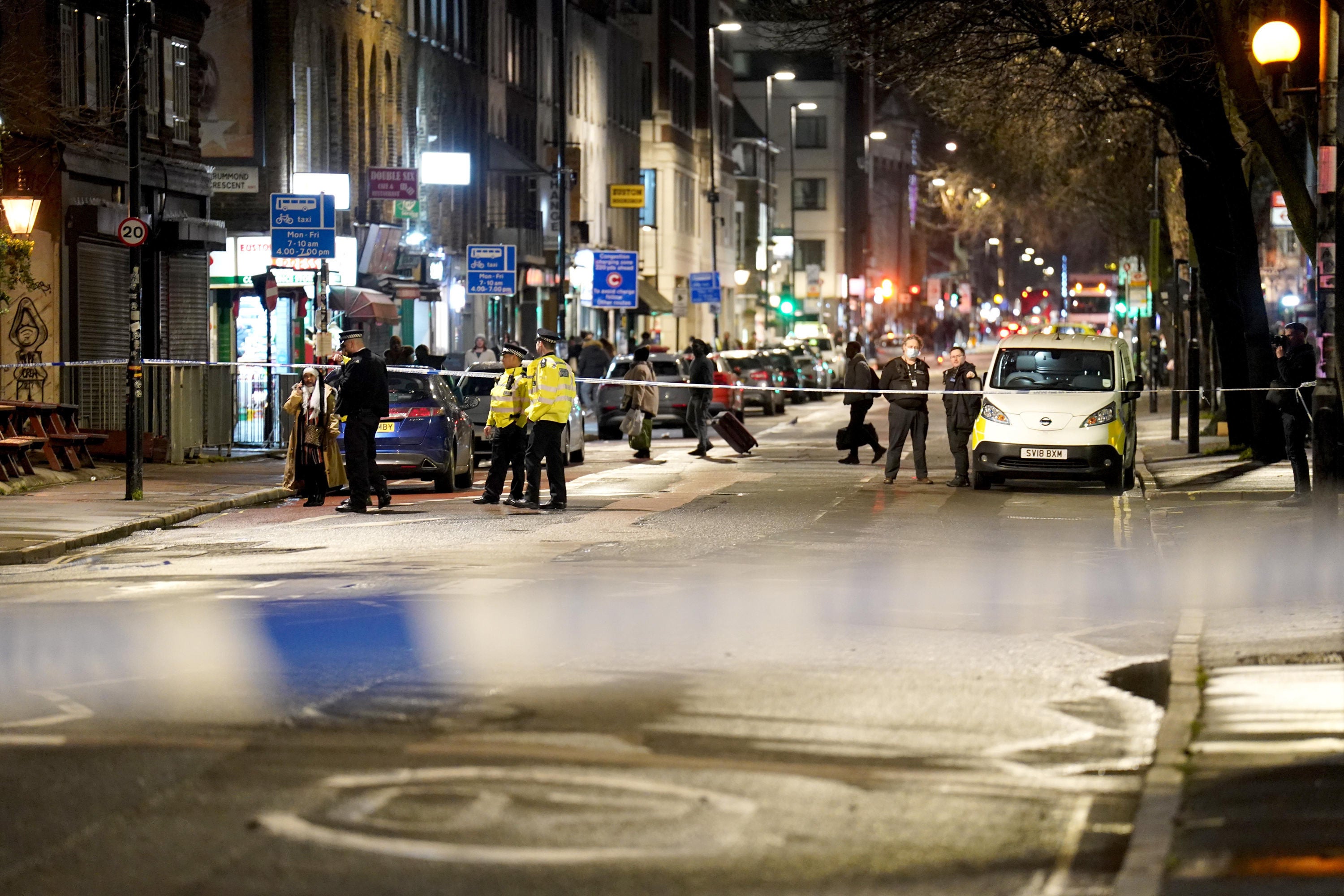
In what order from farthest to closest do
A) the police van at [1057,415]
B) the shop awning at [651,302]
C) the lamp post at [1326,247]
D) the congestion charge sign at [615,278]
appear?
1. the shop awning at [651,302]
2. the congestion charge sign at [615,278]
3. the police van at [1057,415]
4. the lamp post at [1326,247]

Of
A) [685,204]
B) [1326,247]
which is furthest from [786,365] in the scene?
[1326,247]

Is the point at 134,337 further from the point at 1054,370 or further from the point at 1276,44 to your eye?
the point at 1276,44

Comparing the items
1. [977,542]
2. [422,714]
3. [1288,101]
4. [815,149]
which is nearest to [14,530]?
[977,542]

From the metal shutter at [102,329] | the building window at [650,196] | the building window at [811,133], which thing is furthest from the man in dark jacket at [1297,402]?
the building window at [811,133]

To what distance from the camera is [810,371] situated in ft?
202

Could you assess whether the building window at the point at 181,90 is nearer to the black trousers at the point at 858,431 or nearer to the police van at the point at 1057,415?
the black trousers at the point at 858,431

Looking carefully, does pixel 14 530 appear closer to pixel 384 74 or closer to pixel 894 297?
pixel 384 74

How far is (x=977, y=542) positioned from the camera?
61.0 feet

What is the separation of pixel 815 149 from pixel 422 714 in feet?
409

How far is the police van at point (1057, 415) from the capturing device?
25078 millimetres

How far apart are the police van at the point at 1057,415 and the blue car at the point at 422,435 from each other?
6.06m

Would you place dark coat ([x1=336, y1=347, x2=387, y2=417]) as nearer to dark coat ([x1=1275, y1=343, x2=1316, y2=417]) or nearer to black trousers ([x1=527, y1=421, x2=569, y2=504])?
black trousers ([x1=527, y1=421, x2=569, y2=504])

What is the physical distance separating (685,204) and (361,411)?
6638cm

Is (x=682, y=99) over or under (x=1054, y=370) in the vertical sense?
over
